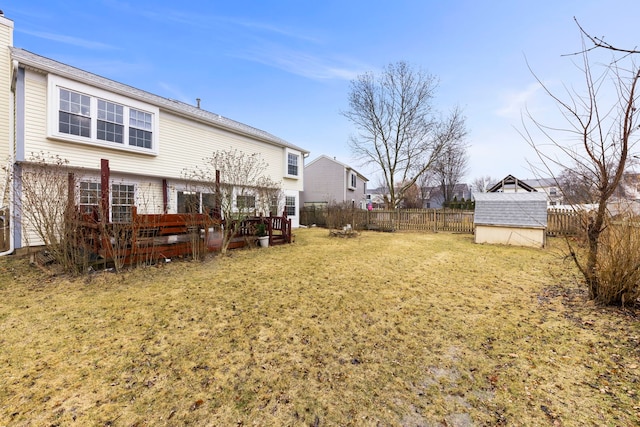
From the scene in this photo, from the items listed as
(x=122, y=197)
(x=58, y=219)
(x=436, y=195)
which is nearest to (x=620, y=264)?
(x=58, y=219)

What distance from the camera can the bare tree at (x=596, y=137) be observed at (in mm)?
3467

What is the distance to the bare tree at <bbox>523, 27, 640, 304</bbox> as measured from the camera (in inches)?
136

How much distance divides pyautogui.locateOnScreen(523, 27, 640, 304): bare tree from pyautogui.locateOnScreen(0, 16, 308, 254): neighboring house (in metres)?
7.95

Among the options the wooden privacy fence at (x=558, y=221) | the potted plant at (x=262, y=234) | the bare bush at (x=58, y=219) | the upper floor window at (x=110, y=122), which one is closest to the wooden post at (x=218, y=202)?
the potted plant at (x=262, y=234)

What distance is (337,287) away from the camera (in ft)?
17.2

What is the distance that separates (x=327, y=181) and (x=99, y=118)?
18.7m

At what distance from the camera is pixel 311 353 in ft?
9.64

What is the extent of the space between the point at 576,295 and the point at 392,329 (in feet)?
12.2

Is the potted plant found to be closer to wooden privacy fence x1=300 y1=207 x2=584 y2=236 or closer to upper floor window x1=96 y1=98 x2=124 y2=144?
upper floor window x1=96 y1=98 x2=124 y2=144

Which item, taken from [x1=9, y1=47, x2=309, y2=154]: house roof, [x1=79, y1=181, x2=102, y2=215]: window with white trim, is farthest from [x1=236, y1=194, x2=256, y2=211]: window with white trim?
[x1=9, y1=47, x2=309, y2=154]: house roof

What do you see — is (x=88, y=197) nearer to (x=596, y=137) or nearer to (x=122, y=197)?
(x=122, y=197)

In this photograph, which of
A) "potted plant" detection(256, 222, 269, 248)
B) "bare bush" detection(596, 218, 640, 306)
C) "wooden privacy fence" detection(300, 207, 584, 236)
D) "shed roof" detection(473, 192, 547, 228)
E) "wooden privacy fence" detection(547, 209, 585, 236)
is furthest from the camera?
"wooden privacy fence" detection(300, 207, 584, 236)

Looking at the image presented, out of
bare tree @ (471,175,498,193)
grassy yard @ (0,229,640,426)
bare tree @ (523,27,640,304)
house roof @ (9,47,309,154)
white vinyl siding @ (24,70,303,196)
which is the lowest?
grassy yard @ (0,229,640,426)

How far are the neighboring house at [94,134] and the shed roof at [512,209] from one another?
1033 cm
